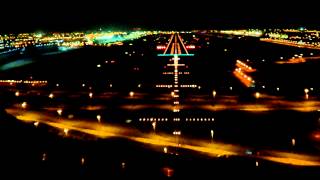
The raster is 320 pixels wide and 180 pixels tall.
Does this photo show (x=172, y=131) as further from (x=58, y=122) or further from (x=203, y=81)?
(x=203, y=81)

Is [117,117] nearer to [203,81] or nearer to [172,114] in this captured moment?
[172,114]

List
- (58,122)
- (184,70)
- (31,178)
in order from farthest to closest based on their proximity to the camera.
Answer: (184,70)
(58,122)
(31,178)

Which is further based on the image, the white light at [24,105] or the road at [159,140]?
the white light at [24,105]

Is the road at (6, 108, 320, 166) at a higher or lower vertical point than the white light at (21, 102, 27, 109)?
higher

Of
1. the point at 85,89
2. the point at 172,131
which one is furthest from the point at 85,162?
the point at 85,89

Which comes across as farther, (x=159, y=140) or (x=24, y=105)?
(x=24, y=105)

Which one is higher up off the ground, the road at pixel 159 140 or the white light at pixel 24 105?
the road at pixel 159 140

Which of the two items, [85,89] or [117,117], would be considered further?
[85,89]

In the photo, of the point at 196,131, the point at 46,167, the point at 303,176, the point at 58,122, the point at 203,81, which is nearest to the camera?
the point at 303,176

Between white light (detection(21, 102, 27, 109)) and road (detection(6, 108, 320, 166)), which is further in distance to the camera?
white light (detection(21, 102, 27, 109))

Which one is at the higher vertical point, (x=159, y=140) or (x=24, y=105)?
(x=159, y=140)
